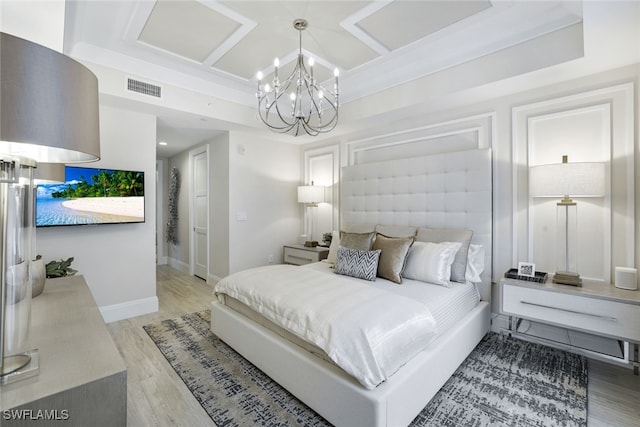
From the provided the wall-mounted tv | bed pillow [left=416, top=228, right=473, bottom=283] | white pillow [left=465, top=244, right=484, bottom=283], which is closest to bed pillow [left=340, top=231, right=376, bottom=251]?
bed pillow [left=416, top=228, right=473, bottom=283]

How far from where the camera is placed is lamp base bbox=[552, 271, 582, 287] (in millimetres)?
2375

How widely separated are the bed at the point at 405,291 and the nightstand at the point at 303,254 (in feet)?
1.82

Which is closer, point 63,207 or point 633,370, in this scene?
point 633,370

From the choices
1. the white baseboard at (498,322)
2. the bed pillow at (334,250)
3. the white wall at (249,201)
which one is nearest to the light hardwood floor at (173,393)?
the white baseboard at (498,322)

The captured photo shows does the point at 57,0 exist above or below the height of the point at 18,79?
above

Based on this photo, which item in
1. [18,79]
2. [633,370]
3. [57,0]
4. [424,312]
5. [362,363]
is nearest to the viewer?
[18,79]

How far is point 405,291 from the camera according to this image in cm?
235

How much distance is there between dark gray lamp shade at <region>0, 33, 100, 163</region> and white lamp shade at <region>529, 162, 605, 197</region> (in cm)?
304

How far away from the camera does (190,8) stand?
7.54 feet

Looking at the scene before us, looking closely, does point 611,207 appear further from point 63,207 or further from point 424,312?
point 63,207

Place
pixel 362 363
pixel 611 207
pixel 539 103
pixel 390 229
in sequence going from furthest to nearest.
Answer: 1. pixel 390 229
2. pixel 539 103
3. pixel 611 207
4. pixel 362 363

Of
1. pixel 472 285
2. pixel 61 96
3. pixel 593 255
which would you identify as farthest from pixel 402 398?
pixel 593 255

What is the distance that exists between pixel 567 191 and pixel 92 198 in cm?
449

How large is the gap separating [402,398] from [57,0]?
306 centimetres
